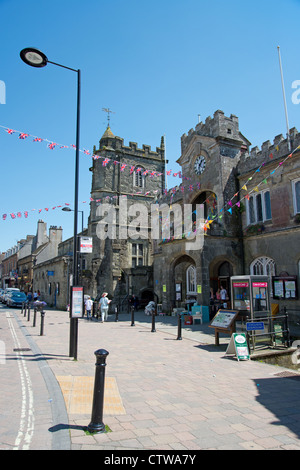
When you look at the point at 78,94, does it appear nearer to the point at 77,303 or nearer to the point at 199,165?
the point at 77,303

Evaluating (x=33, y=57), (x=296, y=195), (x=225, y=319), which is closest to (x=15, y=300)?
(x=225, y=319)

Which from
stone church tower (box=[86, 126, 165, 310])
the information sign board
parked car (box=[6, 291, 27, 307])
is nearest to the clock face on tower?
stone church tower (box=[86, 126, 165, 310])

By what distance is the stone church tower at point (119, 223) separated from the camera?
92.4 feet

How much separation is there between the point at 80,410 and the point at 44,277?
36823 millimetres

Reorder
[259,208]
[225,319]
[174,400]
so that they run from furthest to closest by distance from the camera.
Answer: [259,208] → [225,319] → [174,400]

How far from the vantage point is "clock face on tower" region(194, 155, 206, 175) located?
20.5 m

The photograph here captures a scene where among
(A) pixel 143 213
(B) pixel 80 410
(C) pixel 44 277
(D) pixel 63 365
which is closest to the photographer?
(B) pixel 80 410

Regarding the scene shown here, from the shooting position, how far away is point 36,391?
5.87m

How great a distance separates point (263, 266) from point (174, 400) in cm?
1362

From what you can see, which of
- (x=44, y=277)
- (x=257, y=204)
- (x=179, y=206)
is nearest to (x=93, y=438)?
(x=257, y=204)

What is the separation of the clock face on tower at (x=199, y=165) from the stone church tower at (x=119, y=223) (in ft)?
17.9

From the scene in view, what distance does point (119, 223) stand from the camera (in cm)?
2989

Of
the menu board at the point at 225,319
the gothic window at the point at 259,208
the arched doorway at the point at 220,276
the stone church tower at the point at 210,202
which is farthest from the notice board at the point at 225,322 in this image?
the arched doorway at the point at 220,276
